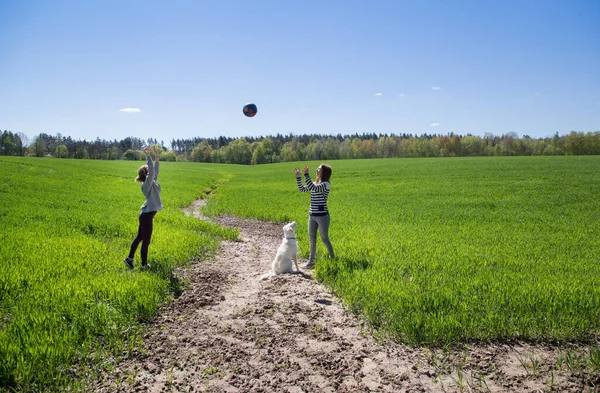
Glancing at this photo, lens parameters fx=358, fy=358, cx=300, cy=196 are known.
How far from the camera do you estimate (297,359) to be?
15.8ft

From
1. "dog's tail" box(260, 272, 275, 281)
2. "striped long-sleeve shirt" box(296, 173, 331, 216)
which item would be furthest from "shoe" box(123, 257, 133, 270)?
"striped long-sleeve shirt" box(296, 173, 331, 216)

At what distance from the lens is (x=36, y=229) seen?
11.2m

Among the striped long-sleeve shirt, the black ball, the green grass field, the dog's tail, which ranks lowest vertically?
the dog's tail

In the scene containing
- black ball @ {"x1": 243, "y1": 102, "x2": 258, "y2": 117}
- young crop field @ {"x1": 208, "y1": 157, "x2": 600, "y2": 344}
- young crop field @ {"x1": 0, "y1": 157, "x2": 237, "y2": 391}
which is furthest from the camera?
black ball @ {"x1": 243, "y1": 102, "x2": 258, "y2": 117}

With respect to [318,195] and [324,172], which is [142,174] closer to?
[318,195]

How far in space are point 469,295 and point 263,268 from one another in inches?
195

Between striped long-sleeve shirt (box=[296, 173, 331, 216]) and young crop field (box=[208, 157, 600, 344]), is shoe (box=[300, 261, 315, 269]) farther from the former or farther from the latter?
striped long-sleeve shirt (box=[296, 173, 331, 216])

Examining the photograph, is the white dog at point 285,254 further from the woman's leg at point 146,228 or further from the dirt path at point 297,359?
the woman's leg at point 146,228

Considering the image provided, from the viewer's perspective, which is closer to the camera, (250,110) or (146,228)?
(146,228)

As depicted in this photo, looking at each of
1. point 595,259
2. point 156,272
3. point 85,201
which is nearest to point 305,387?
point 156,272

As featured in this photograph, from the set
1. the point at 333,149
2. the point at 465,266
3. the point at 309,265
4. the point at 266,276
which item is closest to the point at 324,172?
the point at 309,265

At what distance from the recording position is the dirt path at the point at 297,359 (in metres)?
4.24

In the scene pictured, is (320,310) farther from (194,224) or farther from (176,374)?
(194,224)

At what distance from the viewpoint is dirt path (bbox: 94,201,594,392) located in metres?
4.24
